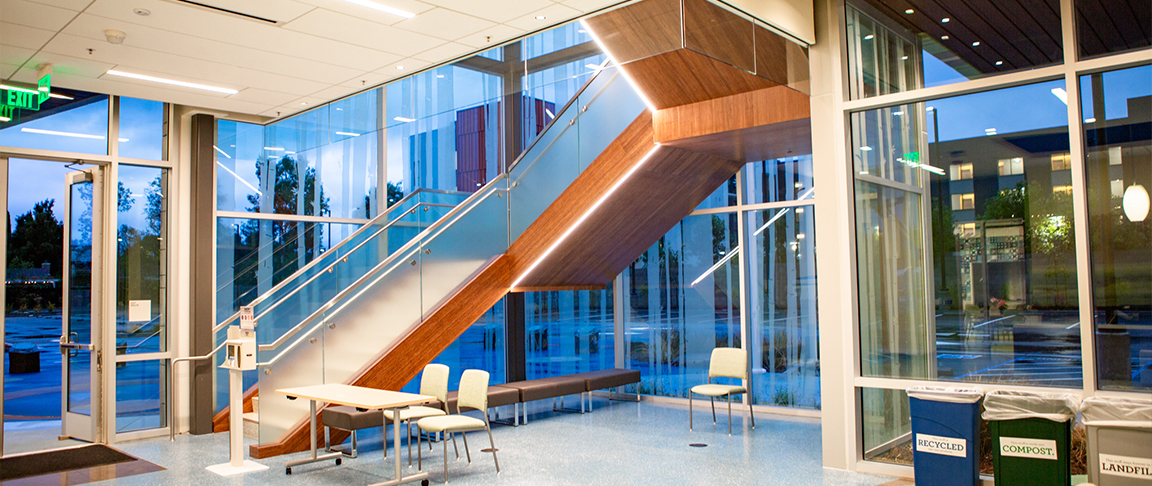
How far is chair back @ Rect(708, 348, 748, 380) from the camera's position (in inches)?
338

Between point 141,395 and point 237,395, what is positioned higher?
point 237,395

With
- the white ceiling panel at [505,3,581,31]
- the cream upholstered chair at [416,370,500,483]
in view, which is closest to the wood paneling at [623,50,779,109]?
the white ceiling panel at [505,3,581,31]

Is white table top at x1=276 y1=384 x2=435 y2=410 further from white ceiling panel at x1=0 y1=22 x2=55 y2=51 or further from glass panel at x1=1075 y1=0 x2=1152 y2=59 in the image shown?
glass panel at x1=1075 y1=0 x2=1152 y2=59

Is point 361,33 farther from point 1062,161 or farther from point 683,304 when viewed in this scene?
point 683,304

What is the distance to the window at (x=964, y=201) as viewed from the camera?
5.75 m

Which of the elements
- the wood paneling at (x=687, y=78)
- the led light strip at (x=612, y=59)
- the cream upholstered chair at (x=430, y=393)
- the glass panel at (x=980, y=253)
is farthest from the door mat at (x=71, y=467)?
the glass panel at (x=980, y=253)

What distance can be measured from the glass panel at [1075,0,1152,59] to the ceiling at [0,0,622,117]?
124 inches

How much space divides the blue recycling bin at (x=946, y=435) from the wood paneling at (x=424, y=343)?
463 cm

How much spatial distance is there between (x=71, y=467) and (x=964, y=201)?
7921 millimetres

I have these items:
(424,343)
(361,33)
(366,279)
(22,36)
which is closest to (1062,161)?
(361,33)

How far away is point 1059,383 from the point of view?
208 inches

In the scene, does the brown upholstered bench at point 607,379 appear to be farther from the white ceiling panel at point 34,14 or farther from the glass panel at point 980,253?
the white ceiling panel at point 34,14

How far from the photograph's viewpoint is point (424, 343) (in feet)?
26.2

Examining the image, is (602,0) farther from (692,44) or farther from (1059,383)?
(1059,383)
